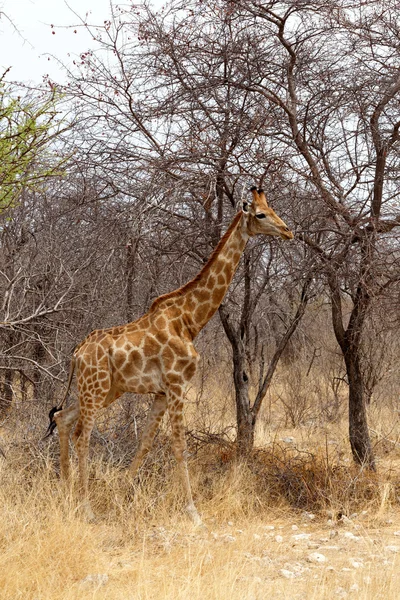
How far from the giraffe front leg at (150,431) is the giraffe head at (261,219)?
1777 mm

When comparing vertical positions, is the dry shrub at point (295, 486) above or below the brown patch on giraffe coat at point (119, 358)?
below

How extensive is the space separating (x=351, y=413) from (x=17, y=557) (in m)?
4.17

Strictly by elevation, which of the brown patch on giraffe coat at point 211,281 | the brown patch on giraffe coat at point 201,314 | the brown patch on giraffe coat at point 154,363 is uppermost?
the brown patch on giraffe coat at point 211,281

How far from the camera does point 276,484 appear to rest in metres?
7.46

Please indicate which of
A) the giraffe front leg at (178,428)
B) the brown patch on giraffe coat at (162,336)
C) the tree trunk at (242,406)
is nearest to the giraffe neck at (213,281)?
the brown patch on giraffe coat at (162,336)

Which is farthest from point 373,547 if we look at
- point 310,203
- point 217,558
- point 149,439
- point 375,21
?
point 375,21

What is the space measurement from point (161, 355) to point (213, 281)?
842mm

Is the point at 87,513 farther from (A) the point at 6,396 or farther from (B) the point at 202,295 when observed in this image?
(A) the point at 6,396

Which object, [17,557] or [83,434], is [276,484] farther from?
[17,557]

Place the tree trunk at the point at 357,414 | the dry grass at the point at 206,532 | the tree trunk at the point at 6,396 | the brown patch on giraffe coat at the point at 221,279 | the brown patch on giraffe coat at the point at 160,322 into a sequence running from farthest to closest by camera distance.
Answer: the tree trunk at the point at 6,396
the tree trunk at the point at 357,414
the brown patch on giraffe coat at the point at 221,279
the brown patch on giraffe coat at the point at 160,322
the dry grass at the point at 206,532

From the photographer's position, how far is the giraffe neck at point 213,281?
23.2 feet

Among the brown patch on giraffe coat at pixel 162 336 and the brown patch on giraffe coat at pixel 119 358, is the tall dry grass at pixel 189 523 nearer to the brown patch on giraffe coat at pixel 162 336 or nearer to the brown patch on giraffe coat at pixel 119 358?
the brown patch on giraffe coat at pixel 119 358

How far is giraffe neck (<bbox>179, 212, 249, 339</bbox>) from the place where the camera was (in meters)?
7.06

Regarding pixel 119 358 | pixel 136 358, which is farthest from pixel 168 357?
pixel 119 358
